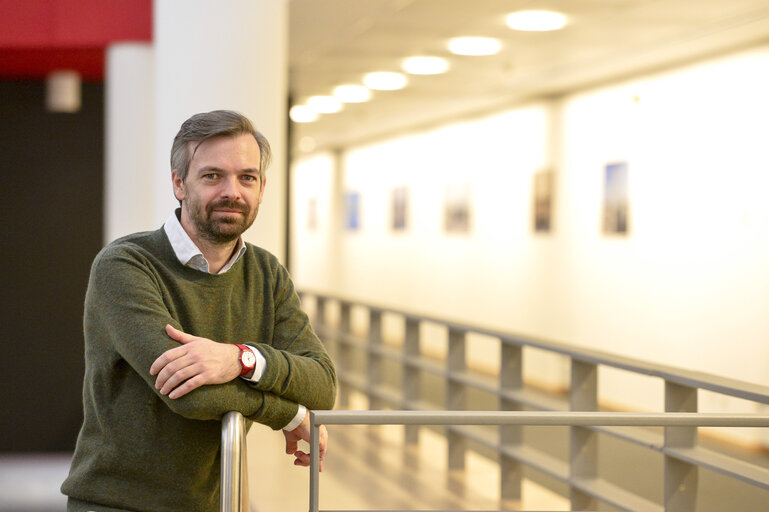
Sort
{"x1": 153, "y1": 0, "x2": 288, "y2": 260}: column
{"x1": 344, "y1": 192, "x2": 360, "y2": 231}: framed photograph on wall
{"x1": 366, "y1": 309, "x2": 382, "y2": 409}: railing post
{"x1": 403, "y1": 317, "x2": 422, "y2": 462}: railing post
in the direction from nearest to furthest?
{"x1": 153, "y1": 0, "x2": 288, "y2": 260}: column → {"x1": 403, "y1": 317, "x2": 422, "y2": 462}: railing post → {"x1": 366, "y1": 309, "x2": 382, "y2": 409}: railing post → {"x1": 344, "y1": 192, "x2": 360, "y2": 231}: framed photograph on wall

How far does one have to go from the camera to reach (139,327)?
2.14m

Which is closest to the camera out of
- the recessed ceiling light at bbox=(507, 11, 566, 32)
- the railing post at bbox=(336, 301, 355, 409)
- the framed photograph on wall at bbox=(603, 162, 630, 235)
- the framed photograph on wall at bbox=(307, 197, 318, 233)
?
the recessed ceiling light at bbox=(507, 11, 566, 32)

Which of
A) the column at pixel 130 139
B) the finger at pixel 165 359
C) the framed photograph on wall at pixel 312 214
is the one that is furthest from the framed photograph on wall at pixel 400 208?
the finger at pixel 165 359

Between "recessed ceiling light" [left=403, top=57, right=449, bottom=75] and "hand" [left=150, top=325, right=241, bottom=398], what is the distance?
26.8 feet

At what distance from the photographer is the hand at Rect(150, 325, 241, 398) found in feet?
6.88

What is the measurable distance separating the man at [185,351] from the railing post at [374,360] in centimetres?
748

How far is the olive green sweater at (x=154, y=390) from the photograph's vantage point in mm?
2156

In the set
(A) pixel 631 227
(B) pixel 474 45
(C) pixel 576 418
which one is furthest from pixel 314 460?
(A) pixel 631 227

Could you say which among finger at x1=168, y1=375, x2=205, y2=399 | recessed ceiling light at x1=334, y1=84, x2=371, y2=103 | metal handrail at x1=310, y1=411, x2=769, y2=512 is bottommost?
metal handrail at x1=310, y1=411, x2=769, y2=512

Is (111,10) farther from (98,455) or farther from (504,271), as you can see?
(504,271)

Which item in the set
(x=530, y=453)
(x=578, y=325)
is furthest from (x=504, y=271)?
(x=530, y=453)

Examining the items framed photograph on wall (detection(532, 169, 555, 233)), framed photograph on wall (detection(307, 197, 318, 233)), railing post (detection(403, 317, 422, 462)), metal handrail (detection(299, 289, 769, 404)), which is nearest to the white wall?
framed photograph on wall (detection(532, 169, 555, 233))

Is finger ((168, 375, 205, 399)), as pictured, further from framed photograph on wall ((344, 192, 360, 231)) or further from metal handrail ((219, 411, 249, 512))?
framed photograph on wall ((344, 192, 360, 231))

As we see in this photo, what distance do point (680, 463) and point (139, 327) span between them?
120 inches
